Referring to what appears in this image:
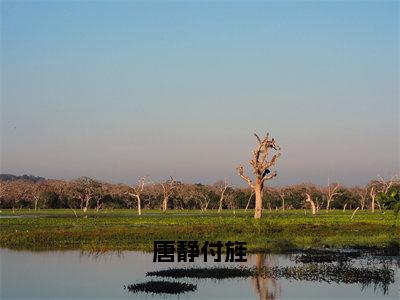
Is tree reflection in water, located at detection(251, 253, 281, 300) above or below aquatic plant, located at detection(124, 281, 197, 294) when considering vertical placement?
above

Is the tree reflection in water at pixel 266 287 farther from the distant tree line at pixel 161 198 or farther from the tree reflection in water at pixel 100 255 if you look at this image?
the distant tree line at pixel 161 198

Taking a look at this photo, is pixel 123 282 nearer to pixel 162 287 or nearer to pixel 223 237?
pixel 162 287

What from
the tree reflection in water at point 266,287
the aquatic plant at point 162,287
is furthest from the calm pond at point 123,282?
the aquatic plant at point 162,287

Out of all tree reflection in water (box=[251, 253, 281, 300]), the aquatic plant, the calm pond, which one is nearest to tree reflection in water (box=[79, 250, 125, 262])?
the calm pond

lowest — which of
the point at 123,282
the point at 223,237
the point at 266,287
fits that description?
the point at 123,282

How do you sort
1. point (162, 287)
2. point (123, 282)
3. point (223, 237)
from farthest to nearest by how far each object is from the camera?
1. point (223, 237)
2. point (123, 282)
3. point (162, 287)

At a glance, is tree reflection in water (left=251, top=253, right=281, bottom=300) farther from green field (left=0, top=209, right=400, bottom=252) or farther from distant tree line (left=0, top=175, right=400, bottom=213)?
distant tree line (left=0, top=175, right=400, bottom=213)

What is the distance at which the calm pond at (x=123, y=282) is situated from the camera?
19.3m

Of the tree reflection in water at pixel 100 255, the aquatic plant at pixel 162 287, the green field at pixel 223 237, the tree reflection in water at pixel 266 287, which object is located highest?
→ the green field at pixel 223 237

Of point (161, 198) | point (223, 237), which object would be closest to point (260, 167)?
point (223, 237)

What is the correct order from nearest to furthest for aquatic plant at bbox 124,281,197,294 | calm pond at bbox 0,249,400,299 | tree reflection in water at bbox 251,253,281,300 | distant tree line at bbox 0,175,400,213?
1. tree reflection in water at bbox 251,253,281,300
2. calm pond at bbox 0,249,400,299
3. aquatic plant at bbox 124,281,197,294
4. distant tree line at bbox 0,175,400,213

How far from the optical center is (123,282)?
2200 centimetres

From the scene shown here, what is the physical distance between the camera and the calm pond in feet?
63.4

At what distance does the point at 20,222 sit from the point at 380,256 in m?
32.7
